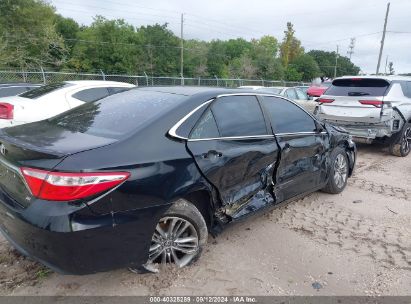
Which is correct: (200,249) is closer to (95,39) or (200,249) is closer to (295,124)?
(295,124)

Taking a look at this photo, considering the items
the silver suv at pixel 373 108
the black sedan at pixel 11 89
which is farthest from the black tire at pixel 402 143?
the black sedan at pixel 11 89

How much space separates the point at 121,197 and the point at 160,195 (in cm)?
32

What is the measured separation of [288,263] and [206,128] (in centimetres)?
150

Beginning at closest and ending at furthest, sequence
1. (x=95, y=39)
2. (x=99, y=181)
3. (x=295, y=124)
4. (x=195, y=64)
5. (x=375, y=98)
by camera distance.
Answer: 1. (x=99, y=181)
2. (x=295, y=124)
3. (x=375, y=98)
4. (x=95, y=39)
5. (x=195, y=64)

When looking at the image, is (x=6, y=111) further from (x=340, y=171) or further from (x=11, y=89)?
(x=340, y=171)

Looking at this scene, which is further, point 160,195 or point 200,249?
point 200,249

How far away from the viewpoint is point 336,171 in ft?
17.5

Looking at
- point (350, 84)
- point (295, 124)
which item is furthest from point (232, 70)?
point (295, 124)

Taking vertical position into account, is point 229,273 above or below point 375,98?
below

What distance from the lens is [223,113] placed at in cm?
350

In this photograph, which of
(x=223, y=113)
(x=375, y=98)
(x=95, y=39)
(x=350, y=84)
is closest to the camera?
(x=223, y=113)

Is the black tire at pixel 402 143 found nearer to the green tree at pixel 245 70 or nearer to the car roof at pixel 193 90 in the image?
the car roof at pixel 193 90

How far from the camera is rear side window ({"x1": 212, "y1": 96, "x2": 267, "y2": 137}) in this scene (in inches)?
136

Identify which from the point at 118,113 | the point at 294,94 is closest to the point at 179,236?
the point at 118,113
